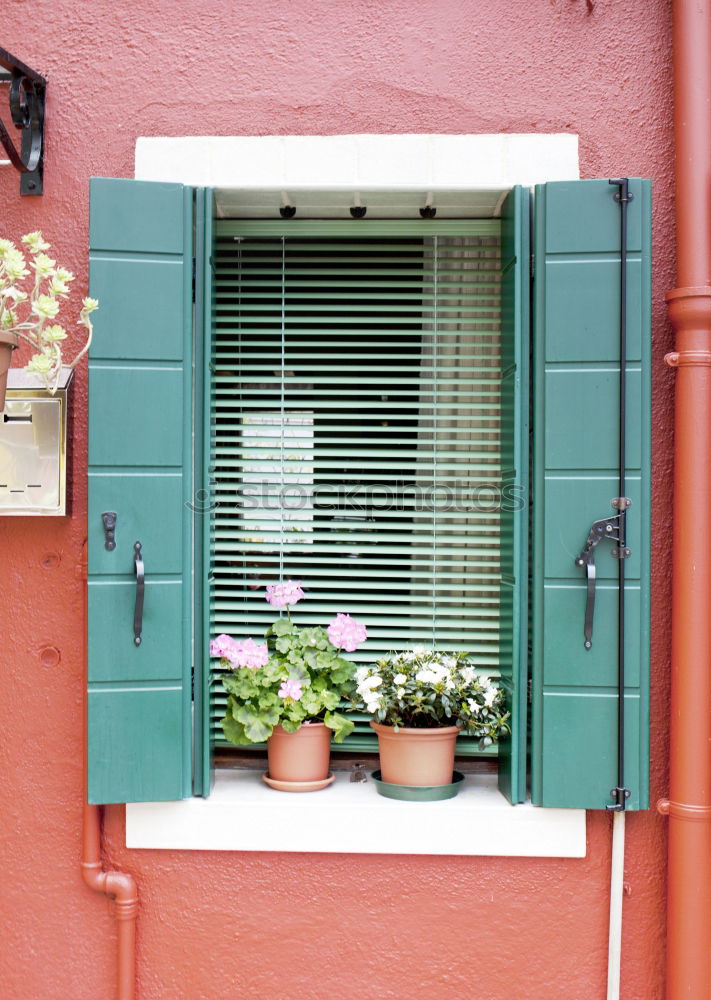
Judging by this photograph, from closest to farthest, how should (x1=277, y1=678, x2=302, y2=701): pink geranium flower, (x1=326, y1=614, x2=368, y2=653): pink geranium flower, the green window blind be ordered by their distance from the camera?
(x1=277, y1=678, x2=302, y2=701): pink geranium flower → (x1=326, y1=614, x2=368, y2=653): pink geranium flower → the green window blind

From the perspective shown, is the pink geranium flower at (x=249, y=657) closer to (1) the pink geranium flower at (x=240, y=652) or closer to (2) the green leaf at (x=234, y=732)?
(1) the pink geranium flower at (x=240, y=652)

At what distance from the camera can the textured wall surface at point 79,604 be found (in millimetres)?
2727

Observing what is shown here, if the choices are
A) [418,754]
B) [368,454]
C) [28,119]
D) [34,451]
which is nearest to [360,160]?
[368,454]

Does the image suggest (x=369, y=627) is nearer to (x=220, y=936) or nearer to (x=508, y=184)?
(x=220, y=936)

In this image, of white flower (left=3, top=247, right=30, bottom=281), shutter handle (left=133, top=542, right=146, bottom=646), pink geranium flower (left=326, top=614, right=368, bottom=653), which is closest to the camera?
white flower (left=3, top=247, right=30, bottom=281)

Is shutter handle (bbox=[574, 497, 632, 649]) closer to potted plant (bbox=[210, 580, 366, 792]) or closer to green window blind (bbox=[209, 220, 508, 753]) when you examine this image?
green window blind (bbox=[209, 220, 508, 753])

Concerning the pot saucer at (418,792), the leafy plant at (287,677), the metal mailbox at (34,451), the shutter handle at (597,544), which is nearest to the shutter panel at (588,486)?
the shutter handle at (597,544)

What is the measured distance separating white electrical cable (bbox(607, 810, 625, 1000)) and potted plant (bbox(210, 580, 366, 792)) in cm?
86

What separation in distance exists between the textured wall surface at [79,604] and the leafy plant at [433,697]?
0.42m

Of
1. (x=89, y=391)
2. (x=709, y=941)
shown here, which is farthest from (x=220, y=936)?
(x=89, y=391)

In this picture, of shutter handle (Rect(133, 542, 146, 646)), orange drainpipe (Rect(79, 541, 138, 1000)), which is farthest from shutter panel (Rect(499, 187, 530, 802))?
orange drainpipe (Rect(79, 541, 138, 1000))

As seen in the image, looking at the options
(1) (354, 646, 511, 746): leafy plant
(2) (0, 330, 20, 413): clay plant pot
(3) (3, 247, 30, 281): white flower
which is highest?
(3) (3, 247, 30, 281): white flower

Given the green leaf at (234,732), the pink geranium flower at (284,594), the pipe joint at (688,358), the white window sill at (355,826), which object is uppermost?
the pipe joint at (688,358)

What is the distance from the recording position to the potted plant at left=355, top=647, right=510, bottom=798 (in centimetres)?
273
